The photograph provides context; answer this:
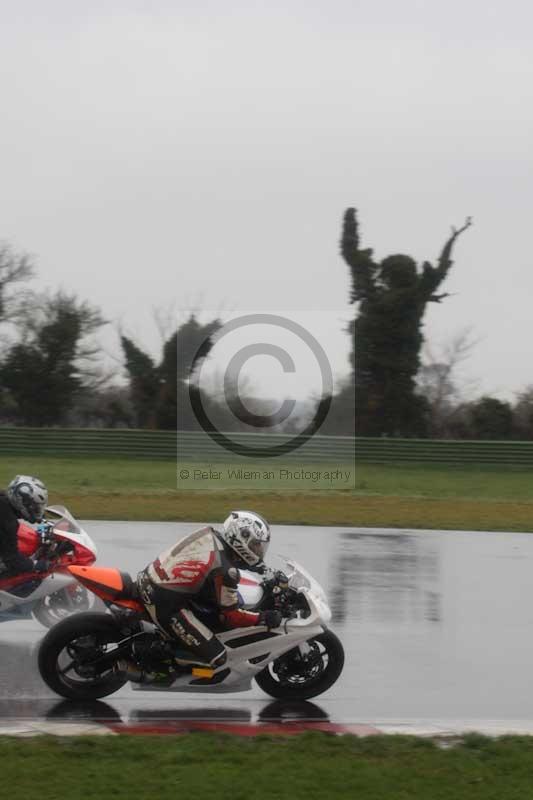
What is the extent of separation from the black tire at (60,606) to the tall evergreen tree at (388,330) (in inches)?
1338

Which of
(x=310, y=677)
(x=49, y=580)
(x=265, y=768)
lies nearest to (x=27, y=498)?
(x=49, y=580)

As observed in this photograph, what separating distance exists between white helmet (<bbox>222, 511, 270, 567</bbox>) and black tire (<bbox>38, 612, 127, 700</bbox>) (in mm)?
1018

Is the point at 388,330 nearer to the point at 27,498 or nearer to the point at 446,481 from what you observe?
the point at 446,481

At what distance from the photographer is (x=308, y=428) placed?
124ft

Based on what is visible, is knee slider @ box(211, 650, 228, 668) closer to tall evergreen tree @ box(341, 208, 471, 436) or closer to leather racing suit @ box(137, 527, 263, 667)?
leather racing suit @ box(137, 527, 263, 667)

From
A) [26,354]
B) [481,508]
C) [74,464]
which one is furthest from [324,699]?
[26,354]

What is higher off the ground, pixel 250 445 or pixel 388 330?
pixel 388 330

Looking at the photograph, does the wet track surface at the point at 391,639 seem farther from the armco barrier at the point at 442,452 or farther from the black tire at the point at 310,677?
the armco barrier at the point at 442,452

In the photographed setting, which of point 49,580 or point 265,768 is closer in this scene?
point 265,768

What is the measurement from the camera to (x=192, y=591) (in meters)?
8.05

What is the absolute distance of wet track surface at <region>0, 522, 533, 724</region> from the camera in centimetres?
807

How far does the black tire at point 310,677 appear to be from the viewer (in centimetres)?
836

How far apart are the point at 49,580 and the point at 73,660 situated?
7.73 feet

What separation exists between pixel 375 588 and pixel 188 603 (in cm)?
581
